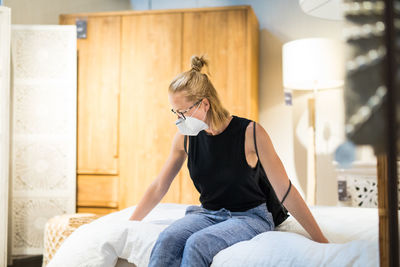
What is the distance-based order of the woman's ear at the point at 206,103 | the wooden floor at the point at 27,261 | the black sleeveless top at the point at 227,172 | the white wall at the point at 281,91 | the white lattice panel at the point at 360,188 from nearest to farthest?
the black sleeveless top at the point at 227,172 < the woman's ear at the point at 206,103 < the white lattice panel at the point at 360,188 < the wooden floor at the point at 27,261 < the white wall at the point at 281,91

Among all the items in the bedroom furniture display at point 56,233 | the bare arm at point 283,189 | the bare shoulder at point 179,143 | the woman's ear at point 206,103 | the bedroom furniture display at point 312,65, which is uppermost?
the bedroom furniture display at point 312,65

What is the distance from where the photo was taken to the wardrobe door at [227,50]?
113 inches

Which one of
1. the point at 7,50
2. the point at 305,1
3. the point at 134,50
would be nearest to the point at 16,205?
the point at 7,50

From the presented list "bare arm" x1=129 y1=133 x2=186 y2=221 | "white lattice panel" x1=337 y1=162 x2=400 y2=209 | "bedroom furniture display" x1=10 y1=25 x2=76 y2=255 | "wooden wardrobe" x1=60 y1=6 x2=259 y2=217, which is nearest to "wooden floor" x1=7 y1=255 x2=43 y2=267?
"bedroom furniture display" x1=10 y1=25 x2=76 y2=255

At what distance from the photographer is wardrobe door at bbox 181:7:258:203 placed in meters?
2.88

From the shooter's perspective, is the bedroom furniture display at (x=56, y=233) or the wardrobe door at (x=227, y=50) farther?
the wardrobe door at (x=227, y=50)

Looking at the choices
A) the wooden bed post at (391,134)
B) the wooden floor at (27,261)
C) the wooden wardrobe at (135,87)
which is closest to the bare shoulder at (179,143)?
the wooden bed post at (391,134)

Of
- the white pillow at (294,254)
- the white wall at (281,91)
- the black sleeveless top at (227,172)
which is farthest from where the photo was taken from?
the white wall at (281,91)

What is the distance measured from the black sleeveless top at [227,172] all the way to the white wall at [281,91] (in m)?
1.89

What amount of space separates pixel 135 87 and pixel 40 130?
738mm

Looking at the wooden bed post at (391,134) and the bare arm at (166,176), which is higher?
the wooden bed post at (391,134)

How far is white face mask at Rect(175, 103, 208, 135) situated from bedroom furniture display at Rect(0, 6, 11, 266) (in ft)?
4.90

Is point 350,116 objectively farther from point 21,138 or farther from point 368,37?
Answer: point 21,138

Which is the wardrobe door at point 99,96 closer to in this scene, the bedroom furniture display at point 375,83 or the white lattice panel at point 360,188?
the white lattice panel at point 360,188
